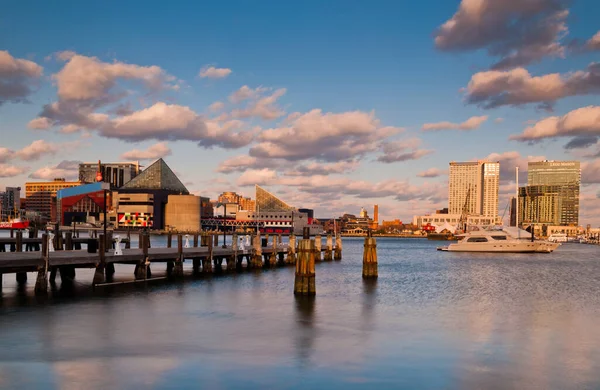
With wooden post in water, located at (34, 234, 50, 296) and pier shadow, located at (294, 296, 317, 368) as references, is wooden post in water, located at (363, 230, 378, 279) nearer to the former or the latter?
pier shadow, located at (294, 296, 317, 368)

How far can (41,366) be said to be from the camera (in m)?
20.8

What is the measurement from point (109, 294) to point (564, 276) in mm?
53255

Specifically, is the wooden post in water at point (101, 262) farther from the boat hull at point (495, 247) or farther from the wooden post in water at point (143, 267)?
the boat hull at point (495, 247)

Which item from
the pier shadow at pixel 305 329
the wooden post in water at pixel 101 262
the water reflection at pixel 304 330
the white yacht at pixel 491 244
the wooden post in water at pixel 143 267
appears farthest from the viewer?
the white yacht at pixel 491 244

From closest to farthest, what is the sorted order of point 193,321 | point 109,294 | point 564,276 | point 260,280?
1. point 193,321
2. point 109,294
3. point 260,280
4. point 564,276

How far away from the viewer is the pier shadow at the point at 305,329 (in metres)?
24.1

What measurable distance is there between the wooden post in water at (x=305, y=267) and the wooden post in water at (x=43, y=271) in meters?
15.5

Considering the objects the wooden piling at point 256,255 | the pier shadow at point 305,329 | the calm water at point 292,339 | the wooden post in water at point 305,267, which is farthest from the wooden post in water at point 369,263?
the pier shadow at point 305,329

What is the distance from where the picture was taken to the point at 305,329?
30.0m

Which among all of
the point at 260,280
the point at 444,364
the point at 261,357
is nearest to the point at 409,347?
the point at 444,364

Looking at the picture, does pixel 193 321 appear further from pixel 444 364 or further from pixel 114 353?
pixel 444 364

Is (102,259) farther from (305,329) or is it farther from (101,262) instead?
(305,329)

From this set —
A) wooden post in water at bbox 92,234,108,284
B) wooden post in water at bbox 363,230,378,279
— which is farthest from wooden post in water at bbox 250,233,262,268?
wooden post in water at bbox 92,234,108,284

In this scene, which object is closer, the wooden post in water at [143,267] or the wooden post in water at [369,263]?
the wooden post in water at [143,267]
